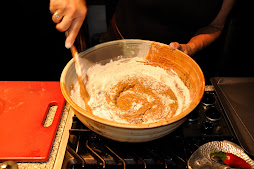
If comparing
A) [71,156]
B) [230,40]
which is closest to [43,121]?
[71,156]

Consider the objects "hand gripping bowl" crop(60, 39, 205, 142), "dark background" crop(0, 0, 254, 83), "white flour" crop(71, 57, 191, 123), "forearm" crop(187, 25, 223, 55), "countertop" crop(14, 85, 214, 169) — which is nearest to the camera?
"hand gripping bowl" crop(60, 39, 205, 142)

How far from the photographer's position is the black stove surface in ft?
2.52

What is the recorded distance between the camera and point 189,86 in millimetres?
976

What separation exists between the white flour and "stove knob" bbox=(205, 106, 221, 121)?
10 cm

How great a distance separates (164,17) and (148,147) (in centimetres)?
82

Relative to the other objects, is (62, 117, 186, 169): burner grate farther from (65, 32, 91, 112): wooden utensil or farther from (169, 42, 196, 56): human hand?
(169, 42, 196, 56): human hand

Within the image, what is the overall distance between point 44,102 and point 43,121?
12cm

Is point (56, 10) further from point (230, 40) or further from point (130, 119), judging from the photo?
point (230, 40)

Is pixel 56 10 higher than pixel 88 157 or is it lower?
higher

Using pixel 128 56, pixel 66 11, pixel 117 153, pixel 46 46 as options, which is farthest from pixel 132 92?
pixel 46 46

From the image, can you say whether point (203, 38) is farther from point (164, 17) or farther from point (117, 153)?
point (117, 153)

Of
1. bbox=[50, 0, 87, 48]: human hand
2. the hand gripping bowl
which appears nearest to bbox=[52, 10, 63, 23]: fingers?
bbox=[50, 0, 87, 48]: human hand

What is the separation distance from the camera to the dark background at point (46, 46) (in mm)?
1906

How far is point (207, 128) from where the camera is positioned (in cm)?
87
